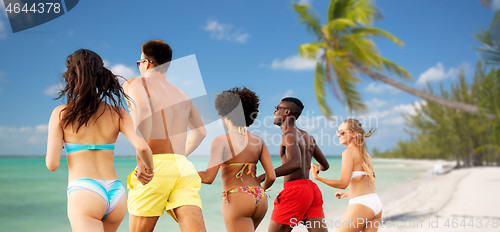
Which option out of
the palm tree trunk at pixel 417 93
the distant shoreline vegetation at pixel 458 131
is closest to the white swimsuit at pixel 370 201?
the palm tree trunk at pixel 417 93

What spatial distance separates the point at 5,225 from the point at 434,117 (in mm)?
35761

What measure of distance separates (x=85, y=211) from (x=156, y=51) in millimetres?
1303

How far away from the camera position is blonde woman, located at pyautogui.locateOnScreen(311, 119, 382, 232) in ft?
11.2

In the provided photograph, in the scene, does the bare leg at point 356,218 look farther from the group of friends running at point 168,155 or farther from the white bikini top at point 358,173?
the white bikini top at point 358,173

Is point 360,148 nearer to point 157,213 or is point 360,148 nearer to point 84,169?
point 157,213

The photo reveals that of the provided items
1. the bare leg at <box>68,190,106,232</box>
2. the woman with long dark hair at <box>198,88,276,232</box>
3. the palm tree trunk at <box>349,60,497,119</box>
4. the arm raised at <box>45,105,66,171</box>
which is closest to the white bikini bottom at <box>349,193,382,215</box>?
the woman with long dark hair at <box>198,88,276,232</box>

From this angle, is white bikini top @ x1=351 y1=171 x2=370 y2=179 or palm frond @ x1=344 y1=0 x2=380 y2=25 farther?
palm frond @ x1=344 y1=0 x2=380 y2=25

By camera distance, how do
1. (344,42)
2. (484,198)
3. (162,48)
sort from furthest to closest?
(344,42) → (484,198) → (162,48)

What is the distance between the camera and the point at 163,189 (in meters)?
2.47

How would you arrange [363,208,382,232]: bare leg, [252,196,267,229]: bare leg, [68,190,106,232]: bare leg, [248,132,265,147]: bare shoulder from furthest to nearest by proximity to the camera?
[363,208,382,232]: bare leg
[248,132,265,147]: bare shoulder
[252,196,267,229]: bare leg
[68,190,106,232]: bare leg

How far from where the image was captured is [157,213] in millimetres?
2494

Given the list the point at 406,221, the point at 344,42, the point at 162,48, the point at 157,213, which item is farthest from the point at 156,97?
the point at 344,42

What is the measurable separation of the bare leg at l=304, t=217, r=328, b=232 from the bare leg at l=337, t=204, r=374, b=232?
0.27 metres

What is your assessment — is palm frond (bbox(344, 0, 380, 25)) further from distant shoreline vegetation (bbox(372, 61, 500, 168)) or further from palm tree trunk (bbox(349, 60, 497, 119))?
distant shoreline vegetation (bbox(372, 61, 500, 168))
